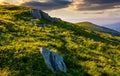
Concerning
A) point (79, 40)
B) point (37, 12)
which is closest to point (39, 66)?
point (79, 40)

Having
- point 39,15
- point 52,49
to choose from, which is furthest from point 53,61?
point 39,15

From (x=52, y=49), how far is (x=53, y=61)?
4916 mm

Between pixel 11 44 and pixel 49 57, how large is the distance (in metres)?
6.60

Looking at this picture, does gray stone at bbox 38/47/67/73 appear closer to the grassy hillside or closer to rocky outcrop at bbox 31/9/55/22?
the grassy hillside

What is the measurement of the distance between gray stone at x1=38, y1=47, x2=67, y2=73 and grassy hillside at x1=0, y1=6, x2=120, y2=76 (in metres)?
0.57

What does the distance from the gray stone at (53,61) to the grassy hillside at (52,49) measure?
1.88 ft

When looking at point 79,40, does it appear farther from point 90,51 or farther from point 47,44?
point 47,44

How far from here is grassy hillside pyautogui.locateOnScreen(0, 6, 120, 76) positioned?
28.6 m

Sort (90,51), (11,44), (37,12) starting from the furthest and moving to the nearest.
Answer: (37,12)
(90,51)
(11,44)

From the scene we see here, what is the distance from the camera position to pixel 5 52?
31094 mm

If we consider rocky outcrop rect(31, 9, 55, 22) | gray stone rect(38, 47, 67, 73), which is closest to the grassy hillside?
gray stone rect(38, 47, 67, 73)

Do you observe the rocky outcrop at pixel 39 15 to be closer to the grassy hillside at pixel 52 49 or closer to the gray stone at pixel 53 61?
the grassy hillside at pixel 52 49

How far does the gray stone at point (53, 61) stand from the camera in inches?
1186

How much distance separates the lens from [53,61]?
3084 centimetres
